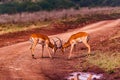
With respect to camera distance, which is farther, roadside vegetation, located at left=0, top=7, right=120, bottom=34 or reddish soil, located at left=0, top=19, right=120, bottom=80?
roadside vegetation, located at left=0, top=7, right=120, bottom=34

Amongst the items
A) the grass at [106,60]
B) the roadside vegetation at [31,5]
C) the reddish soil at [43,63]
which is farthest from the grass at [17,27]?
the roadside vegetation at [31,5]

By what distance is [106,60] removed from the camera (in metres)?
22.0

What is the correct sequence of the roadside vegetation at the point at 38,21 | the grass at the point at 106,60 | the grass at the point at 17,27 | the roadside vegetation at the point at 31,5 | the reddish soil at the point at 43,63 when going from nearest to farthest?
the reddish soil at the point at 43,63
the grass at the point at 106,60
the grass at the point at 17,27
the roadside vegetation at the point at 38,21
the roadside vegetation at the point at 31,5

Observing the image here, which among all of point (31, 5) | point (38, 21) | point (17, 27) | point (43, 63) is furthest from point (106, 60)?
point (31, 5)

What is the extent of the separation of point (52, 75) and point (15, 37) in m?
16.2

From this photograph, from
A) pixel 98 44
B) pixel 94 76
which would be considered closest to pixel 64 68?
pixel 94 76

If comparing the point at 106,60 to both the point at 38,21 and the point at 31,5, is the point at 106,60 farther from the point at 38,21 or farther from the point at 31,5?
the point at 31,5

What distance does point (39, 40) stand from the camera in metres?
23.4

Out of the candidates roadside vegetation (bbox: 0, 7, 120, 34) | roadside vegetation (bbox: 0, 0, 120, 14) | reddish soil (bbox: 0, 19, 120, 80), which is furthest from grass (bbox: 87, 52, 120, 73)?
roadside vegetation (bbox: 0, 0, 120, 14)

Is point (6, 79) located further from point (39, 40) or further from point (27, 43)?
point (27, 43)

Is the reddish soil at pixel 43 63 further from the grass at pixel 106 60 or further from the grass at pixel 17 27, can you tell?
the grass at pixel 17 27

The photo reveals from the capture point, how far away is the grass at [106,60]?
20222 mm

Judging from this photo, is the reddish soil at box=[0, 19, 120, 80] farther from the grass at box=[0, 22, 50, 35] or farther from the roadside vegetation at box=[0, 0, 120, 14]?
the roadside vegetation at box=[0, 0, 120, 14]

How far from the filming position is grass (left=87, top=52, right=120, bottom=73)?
20222 mm
